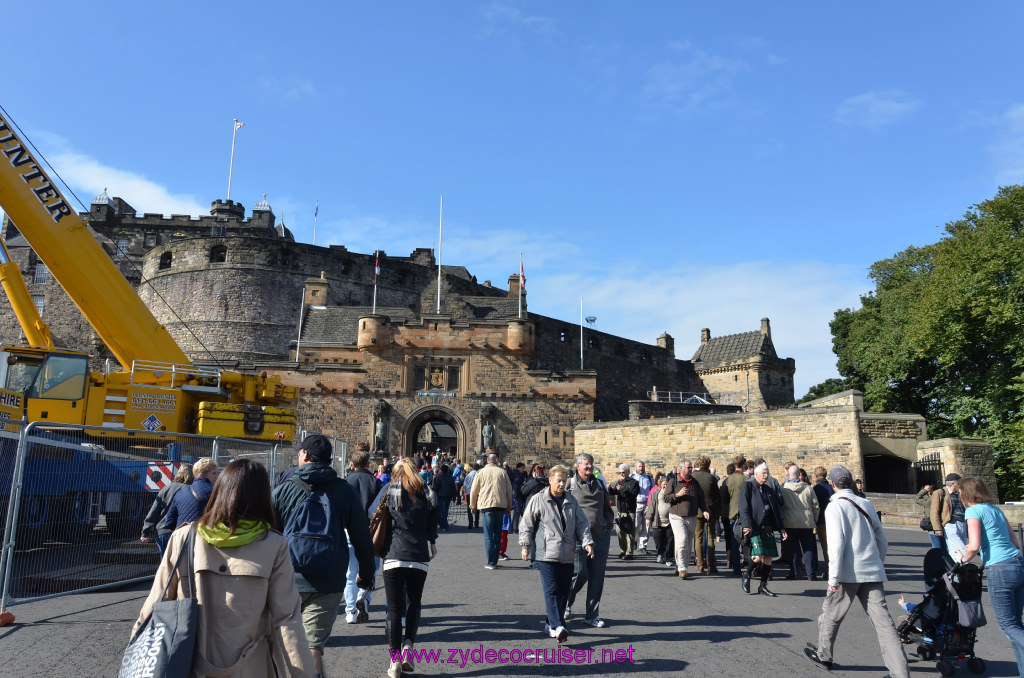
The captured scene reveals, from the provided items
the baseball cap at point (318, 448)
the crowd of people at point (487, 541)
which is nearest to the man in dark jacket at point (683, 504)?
the crowd of people at point (487, 541)

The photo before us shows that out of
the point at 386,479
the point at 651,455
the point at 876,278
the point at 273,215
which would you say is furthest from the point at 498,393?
the point at 273,215

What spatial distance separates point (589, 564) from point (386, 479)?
12.2 ft

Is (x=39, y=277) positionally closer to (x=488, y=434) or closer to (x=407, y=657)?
(x=488, y=434)

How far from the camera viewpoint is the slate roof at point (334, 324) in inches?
1291

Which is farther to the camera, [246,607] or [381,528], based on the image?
[381,528]

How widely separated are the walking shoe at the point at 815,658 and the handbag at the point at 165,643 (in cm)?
436

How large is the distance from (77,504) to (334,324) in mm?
26195

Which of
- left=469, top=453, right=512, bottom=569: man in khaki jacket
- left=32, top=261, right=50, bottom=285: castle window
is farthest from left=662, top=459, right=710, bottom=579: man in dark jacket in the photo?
left=32, top=261, right=50, bottom=285: castle window

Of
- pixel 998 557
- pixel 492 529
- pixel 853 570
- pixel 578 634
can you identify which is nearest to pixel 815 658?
pixel 853 570

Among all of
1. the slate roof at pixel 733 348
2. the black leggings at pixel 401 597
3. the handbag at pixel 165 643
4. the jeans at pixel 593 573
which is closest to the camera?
the handbag at pixel 165 643

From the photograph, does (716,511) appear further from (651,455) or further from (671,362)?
(671,362)

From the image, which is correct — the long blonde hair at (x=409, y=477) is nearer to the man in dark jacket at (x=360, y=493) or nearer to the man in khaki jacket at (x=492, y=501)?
the man in dark jacket at (x=360, y=493)

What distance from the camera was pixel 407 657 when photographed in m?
4.75

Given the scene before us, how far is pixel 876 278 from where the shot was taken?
118 ft
